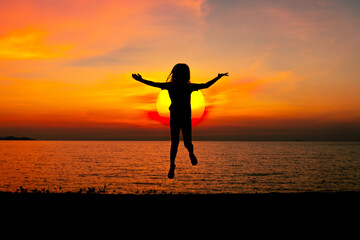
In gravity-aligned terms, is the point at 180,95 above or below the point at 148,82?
below

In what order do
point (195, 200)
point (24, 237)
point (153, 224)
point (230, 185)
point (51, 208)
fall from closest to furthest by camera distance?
point (24, 237) → point (153, 224) → point (51, 208) → point (195, 200) → point (230, 185)

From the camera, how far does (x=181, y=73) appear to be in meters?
8.70

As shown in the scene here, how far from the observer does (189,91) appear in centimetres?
873

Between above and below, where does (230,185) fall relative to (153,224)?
below

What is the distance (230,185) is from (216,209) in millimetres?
47085

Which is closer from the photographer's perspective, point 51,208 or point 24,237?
point 24,237

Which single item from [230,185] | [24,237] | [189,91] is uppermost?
[189,91]

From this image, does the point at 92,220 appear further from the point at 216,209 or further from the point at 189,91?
the point at 189,91

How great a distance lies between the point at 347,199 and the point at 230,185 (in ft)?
146

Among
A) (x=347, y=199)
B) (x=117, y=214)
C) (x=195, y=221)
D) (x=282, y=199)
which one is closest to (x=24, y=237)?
(x=117, y=214)

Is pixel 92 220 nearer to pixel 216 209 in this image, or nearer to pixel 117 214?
pixel 117 214

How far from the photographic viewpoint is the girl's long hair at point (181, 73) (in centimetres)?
870

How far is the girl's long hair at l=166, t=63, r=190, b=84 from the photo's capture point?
8.70 meters

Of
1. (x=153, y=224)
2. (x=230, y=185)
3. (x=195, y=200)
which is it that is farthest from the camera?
(x=230, y=185)
